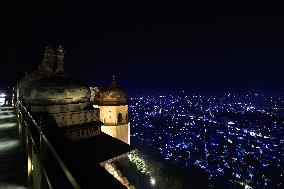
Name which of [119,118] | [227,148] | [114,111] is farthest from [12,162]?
[227,148]

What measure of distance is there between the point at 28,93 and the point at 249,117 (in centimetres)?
12926

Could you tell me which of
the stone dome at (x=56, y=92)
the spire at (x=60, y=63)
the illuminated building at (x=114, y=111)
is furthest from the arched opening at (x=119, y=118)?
the spire at (x=60, y=63)

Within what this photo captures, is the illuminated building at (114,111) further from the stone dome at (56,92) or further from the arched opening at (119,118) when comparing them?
the stone dome at (56,92)

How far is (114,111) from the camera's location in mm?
23547

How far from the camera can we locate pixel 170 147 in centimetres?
6581

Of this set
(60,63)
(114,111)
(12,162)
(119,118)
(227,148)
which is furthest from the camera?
(227,148)

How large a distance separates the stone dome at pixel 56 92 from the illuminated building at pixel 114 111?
9308mm

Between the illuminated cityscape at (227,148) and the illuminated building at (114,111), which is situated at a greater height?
the illuminated building at (114,111)

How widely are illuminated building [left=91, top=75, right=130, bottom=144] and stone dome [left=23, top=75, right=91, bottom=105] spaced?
366 inches

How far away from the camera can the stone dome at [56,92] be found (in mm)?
12820

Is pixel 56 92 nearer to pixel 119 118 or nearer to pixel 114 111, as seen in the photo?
pixel 114 111

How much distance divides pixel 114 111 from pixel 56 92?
35.3 ft

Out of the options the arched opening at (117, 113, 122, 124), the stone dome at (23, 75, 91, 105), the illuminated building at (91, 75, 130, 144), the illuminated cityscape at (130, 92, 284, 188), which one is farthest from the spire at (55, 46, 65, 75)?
the illuminated cityscape at (130, 92, 284, 188)

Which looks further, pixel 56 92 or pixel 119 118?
pixel 119 118
